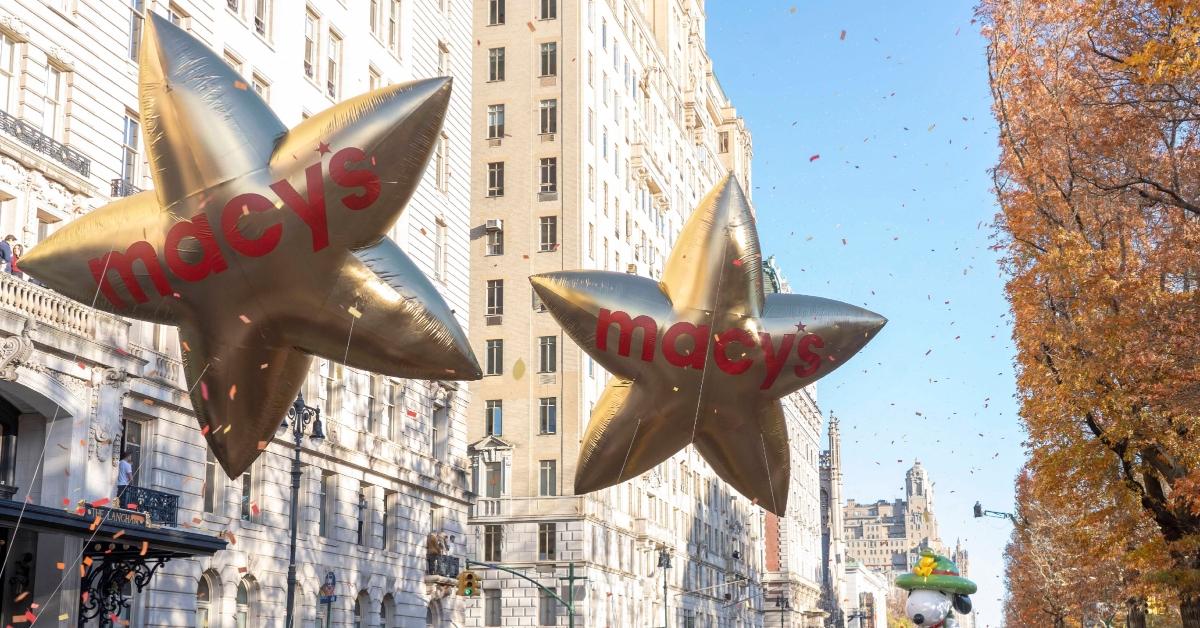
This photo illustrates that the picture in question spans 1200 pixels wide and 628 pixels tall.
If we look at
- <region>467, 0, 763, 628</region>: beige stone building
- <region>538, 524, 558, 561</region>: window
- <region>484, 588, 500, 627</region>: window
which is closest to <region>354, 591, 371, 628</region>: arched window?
<region>467, 0, 763, 628</region>: beige stone building

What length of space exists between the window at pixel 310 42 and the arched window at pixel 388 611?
16549 millimetres

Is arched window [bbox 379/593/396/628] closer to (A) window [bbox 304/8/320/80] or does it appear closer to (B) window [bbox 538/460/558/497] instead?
(A) window [bbox 304/8/320/80]

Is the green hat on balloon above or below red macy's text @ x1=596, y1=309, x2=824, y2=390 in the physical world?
below

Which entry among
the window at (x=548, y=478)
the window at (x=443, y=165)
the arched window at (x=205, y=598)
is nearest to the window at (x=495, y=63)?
the window at (x=548, y=478)

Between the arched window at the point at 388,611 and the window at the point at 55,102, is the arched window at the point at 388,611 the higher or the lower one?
the lower one

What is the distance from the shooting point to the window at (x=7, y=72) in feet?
86.8

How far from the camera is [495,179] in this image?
66.9 meters

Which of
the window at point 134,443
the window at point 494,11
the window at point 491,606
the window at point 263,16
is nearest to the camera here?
the window at point 134,443

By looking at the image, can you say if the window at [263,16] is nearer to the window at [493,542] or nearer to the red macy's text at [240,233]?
the red macy's text at [240,233]

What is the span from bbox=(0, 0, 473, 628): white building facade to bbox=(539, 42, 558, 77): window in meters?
17.6

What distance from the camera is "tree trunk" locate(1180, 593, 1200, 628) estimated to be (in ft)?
84.9

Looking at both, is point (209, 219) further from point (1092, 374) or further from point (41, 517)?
point (1092, 374)

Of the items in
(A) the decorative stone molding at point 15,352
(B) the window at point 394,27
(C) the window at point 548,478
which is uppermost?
(B) the window at point 394,27

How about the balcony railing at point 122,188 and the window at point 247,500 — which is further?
the window at point 247,500
